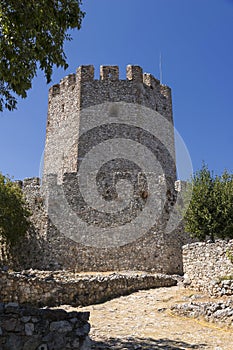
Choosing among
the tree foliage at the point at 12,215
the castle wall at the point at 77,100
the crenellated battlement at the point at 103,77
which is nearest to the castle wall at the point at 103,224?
the tree foliage at the point at 12,215

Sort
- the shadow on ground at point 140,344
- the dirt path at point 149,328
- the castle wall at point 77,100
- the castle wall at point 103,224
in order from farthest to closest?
1. the castle wall at point 77,100
2. the castle wall at point 103,224
3. the dirt path at point 149,328
4. the shadow on ground at point 140,344

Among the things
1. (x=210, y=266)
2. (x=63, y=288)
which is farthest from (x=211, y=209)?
(x=63, y=288)

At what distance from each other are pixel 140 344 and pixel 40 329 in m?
2.65

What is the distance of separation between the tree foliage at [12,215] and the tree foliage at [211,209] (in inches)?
339

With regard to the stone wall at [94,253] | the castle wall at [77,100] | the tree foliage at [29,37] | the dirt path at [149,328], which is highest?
the castle wall at [77,100]

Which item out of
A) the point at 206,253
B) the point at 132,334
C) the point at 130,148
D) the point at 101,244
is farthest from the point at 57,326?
the point at 130,148

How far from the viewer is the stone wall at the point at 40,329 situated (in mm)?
5102

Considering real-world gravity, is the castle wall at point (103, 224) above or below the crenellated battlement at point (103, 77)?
below

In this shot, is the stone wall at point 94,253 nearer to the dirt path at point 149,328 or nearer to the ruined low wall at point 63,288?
the ruined low wall at point 63,288

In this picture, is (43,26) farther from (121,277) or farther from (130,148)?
(130,148)

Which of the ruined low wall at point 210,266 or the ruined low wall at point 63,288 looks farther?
the ruined low wall at point 210,266

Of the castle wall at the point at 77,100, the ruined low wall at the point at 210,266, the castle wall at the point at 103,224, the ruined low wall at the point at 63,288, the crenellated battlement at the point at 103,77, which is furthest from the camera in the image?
the crenellated battlement at the point at 103,77

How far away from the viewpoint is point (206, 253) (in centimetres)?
1370

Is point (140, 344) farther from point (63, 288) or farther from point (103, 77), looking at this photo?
point (103, 77)
